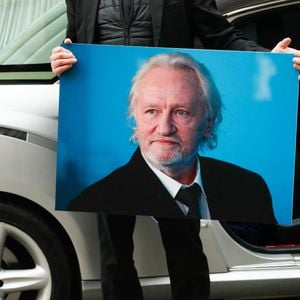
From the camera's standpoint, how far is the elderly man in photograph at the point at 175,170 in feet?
7.10

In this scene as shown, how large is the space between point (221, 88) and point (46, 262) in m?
1.04

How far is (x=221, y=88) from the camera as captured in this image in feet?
7.08

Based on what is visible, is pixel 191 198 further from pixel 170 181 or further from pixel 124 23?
pixel 124 23

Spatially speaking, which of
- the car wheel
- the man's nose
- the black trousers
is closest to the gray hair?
the man's nose

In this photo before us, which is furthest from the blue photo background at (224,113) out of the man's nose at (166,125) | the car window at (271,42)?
the car window at (271,42)

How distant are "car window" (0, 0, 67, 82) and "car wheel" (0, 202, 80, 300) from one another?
1.94 ft

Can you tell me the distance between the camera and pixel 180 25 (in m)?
2.28

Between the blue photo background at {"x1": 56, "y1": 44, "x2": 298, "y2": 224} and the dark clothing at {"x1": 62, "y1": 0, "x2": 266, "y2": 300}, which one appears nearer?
the blue photo background at {"x1": 56, "y1": 44, "x2": 298, "y2": 224}

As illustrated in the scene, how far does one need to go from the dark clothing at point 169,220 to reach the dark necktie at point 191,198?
0.43 feet

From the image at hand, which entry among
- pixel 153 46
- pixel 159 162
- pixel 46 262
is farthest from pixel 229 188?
pixel 46 262

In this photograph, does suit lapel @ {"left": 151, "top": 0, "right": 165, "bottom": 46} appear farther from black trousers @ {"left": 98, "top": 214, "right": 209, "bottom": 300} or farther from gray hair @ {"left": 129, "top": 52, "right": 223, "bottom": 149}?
black trousers @ {"left": 98, "top": 214, "right": 209, "bottom": 300}

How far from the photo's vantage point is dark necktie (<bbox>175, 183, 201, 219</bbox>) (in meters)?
2.23

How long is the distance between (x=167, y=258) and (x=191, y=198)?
33 cm

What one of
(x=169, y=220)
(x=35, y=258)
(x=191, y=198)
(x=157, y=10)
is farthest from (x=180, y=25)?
(x=35, y=258)
